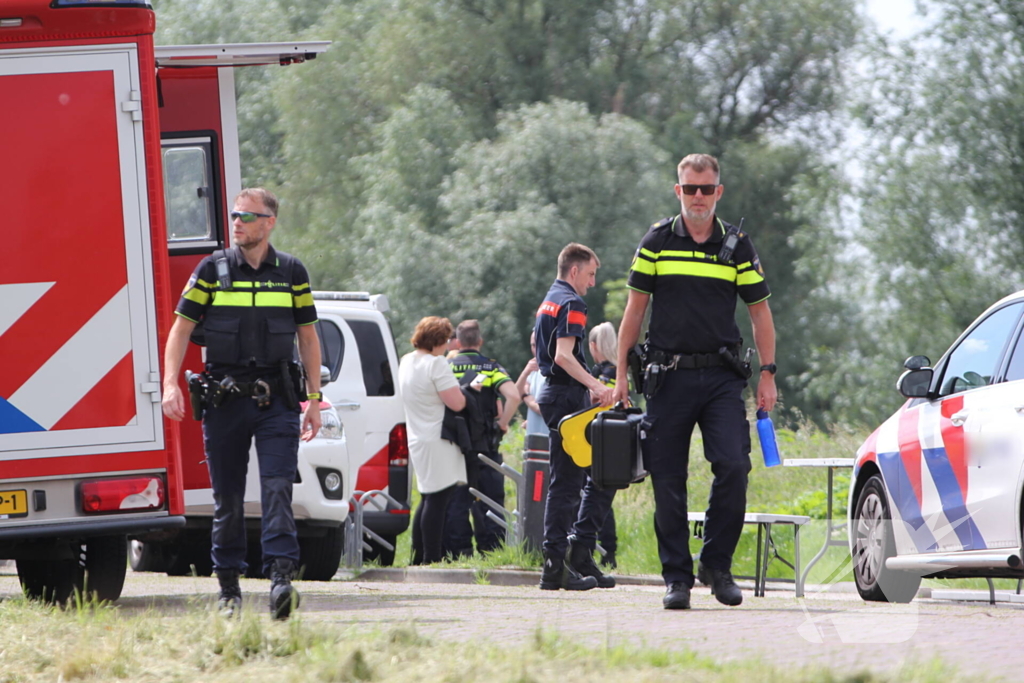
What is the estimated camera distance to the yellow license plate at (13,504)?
763cm

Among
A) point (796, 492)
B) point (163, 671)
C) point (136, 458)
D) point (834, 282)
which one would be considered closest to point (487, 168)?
point (834, 282)

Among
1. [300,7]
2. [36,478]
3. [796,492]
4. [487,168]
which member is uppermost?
[300,7]

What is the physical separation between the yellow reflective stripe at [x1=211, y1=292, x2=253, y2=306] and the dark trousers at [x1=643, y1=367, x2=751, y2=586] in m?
1.83

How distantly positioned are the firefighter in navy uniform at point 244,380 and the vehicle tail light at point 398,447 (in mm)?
5844

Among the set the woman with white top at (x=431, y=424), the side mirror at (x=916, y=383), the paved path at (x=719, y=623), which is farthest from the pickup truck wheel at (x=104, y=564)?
the side mirror at (x=916, y=383)

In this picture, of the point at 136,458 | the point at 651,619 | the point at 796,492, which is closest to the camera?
the point at 651,619

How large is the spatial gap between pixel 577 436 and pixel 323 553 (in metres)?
2.84

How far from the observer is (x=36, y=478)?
770 cm

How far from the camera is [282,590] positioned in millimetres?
6949

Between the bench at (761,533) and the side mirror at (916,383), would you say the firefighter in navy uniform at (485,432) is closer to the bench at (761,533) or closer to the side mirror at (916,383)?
the bench at (761,533)

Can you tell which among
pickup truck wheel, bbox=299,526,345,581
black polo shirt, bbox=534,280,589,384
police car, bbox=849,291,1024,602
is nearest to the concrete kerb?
pickup truck wheel, bbox=299,526,345,581

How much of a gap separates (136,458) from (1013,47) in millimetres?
22089

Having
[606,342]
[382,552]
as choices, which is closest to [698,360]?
[606,342]

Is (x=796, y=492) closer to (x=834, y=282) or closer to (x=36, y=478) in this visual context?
(x=36, y=478)
